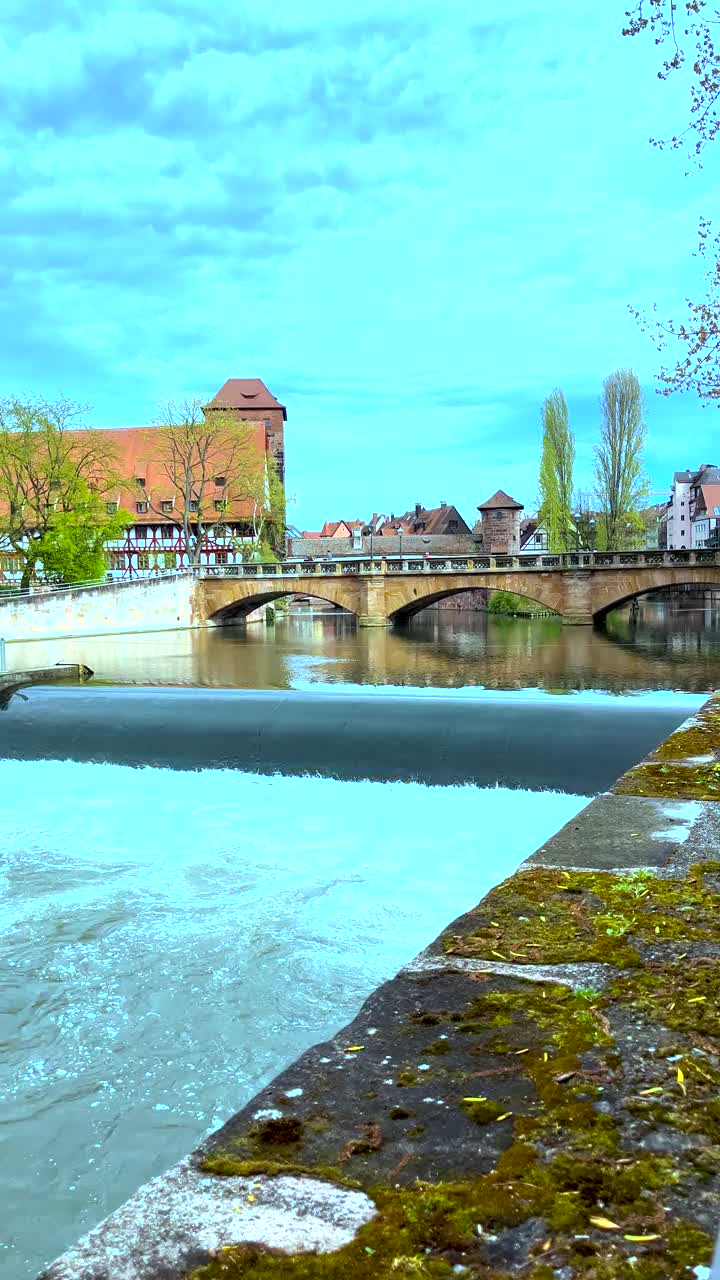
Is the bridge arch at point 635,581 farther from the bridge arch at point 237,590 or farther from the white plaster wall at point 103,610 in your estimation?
the white plaster wall at point 103,610

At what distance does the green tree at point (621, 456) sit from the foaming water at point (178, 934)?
154ft

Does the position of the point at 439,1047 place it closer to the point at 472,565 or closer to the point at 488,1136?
the point at 488,1136

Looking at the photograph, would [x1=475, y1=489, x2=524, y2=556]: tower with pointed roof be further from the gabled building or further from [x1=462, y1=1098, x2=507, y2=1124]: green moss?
[x1=462, y1=1098, x2=507, y2=1124]: green moss

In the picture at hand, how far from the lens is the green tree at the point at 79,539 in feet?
130

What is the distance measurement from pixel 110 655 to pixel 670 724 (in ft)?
74.2

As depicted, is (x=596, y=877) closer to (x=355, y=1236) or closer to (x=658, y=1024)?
(x=658, y=1024)

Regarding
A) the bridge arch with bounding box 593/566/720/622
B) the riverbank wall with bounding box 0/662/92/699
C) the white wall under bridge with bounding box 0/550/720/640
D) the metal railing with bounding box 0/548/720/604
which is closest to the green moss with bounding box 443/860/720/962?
the riverbank wall with bounding box 0/662/92/699

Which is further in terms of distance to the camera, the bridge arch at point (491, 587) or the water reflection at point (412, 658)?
the bridge arch at point (491, 587)

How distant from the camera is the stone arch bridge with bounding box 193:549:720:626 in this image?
4541 centimetres

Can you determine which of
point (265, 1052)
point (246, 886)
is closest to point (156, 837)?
point (246, 886)

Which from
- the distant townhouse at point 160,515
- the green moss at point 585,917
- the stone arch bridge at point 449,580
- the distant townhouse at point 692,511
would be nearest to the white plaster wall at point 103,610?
the stone arch bridge at point 449,580

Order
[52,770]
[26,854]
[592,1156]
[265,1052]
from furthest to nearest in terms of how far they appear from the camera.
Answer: [52,770] → [26,854] → [265,1052] → [592,1156]

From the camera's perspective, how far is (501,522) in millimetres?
74562

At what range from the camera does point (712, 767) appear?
380cm
